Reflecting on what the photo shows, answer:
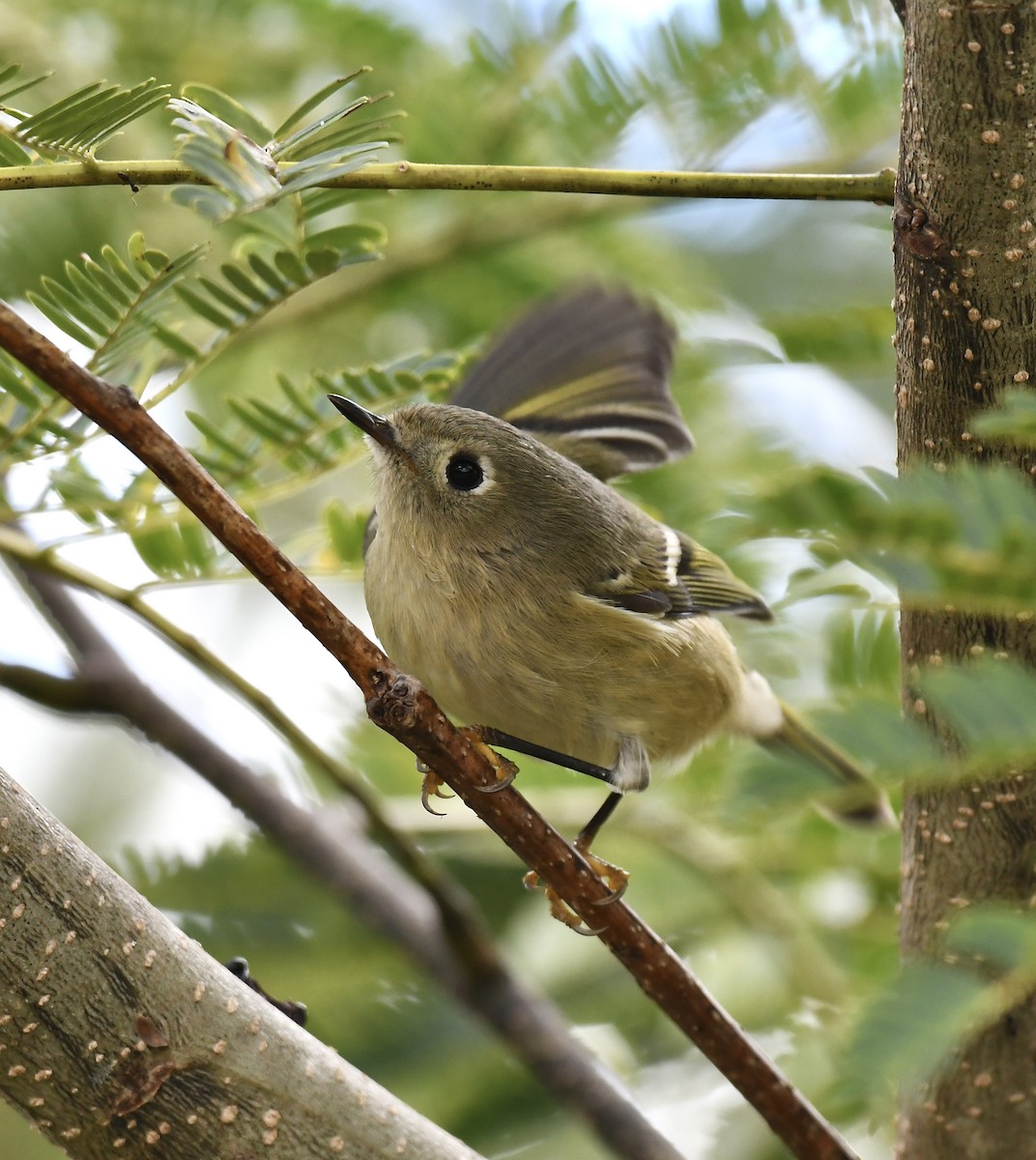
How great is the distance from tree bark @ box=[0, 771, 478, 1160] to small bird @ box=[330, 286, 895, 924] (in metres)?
0.62

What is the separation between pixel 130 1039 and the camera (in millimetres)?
1070

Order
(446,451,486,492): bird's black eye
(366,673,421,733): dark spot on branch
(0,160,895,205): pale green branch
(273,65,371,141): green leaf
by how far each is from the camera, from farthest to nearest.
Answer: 1. (446,451,486,492): bird's black eye
2. (366,673,421,733): dark spot on branch
3. (0,160,895,205): pale green branch
4. (273,65,371,141): green leaf

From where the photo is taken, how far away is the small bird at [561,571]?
1.83m

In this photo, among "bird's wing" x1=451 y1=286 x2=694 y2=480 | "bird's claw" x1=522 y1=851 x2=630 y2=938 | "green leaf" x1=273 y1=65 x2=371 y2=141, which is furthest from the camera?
"bird's wing" x1=451 y1=286 x2=694 y2=480

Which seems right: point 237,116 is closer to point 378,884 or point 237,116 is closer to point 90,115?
point 90,115

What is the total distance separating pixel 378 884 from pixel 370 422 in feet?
2.75

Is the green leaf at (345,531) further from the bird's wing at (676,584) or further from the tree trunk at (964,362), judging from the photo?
the tree trunk at (964,362)

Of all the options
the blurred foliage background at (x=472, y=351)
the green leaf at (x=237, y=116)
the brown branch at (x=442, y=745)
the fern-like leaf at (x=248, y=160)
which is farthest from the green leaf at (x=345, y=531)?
the fern-like leaf at (x=248, y=160)

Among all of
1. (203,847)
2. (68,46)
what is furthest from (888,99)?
(203,847)

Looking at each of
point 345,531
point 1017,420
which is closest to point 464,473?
point 345,531

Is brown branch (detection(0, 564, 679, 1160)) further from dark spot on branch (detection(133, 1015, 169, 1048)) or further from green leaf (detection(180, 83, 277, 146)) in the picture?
green leaf (detection(180, 83, 277, 146))

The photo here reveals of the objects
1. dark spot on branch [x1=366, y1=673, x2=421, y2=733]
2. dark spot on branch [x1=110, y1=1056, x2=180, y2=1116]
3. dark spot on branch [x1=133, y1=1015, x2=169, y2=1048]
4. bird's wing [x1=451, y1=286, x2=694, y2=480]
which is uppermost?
bird's wing [x1=451, y1=286, x2=694, y2=480]

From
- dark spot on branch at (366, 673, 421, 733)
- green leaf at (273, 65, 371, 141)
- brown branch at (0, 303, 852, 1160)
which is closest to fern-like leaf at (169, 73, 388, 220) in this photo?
green leaf at (273, 65, 371, 141)

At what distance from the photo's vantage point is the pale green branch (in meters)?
1.06
